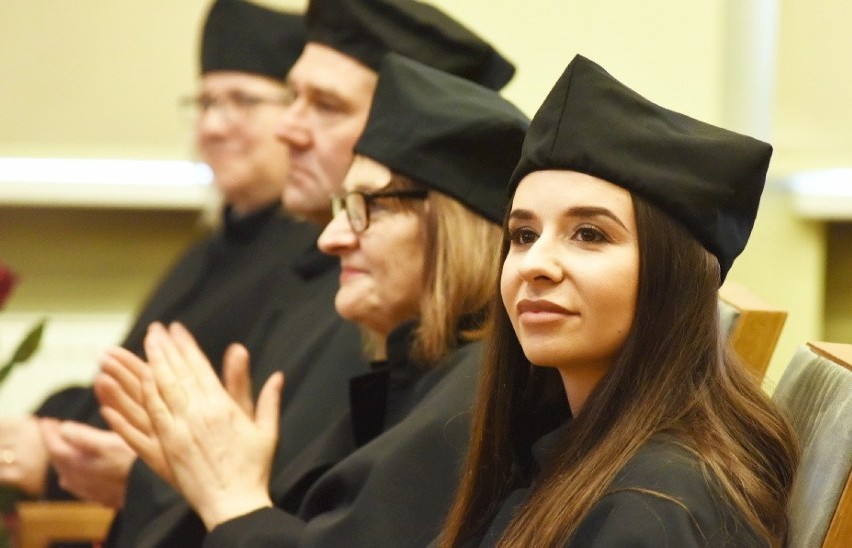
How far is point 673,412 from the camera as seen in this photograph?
1360 mm

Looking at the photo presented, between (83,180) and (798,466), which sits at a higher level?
(798,466)

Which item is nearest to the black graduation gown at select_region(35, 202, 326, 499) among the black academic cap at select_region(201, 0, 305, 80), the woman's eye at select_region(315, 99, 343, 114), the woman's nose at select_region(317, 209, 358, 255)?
the black academic cap at select_region(201, 0, 305, 80)

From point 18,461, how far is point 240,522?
1.17 metres

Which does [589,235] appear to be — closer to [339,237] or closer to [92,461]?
[339,237]

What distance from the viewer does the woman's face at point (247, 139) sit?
3.37m

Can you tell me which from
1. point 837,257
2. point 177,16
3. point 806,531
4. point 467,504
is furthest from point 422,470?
point 177,16

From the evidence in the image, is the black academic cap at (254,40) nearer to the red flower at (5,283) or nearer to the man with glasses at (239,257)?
the man with glasses at (239,257)

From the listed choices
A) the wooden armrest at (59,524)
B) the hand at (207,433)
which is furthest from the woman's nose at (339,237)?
the wooden armrest at (59,524)

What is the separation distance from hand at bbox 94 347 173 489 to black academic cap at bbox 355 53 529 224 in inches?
22.3

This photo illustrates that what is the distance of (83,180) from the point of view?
407cm

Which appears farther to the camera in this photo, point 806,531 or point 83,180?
point 83,180

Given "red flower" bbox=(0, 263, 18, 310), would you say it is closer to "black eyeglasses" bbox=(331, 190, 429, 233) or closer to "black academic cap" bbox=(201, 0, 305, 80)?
"black eyeglasses" bbox=(331, 190, 429, 233)

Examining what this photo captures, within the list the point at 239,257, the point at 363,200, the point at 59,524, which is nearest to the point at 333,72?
the point at 363,200

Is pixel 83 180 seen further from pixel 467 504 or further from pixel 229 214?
pixel 467 504
